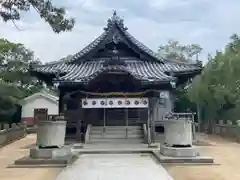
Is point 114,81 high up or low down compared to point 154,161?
up

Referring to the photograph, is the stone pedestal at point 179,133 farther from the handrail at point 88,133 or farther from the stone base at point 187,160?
the handrail at point 88,133

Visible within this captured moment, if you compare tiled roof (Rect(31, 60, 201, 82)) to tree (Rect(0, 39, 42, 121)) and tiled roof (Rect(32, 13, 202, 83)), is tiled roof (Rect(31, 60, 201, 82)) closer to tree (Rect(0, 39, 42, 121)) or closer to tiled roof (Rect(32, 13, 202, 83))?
tiled roof (Rect(32, 13, 202, 83))

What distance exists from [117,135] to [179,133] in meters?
7.09

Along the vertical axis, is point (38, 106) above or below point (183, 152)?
above

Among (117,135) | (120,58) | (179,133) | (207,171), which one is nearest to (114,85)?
(120,58)

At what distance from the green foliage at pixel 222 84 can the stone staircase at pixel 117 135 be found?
954cm

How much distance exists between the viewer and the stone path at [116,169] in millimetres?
10008

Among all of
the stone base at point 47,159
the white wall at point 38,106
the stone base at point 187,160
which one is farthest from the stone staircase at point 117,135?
the white wall at point 38,106

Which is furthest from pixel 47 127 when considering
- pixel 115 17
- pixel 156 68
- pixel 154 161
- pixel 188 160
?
pixel 115 17

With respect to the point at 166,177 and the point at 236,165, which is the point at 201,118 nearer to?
the point at 236,165

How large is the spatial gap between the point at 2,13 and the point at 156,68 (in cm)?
1502

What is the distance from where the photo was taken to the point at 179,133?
13648mm

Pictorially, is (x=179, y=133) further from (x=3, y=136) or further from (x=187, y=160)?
(x=3, y=136)

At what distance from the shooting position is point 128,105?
66.7 ft
